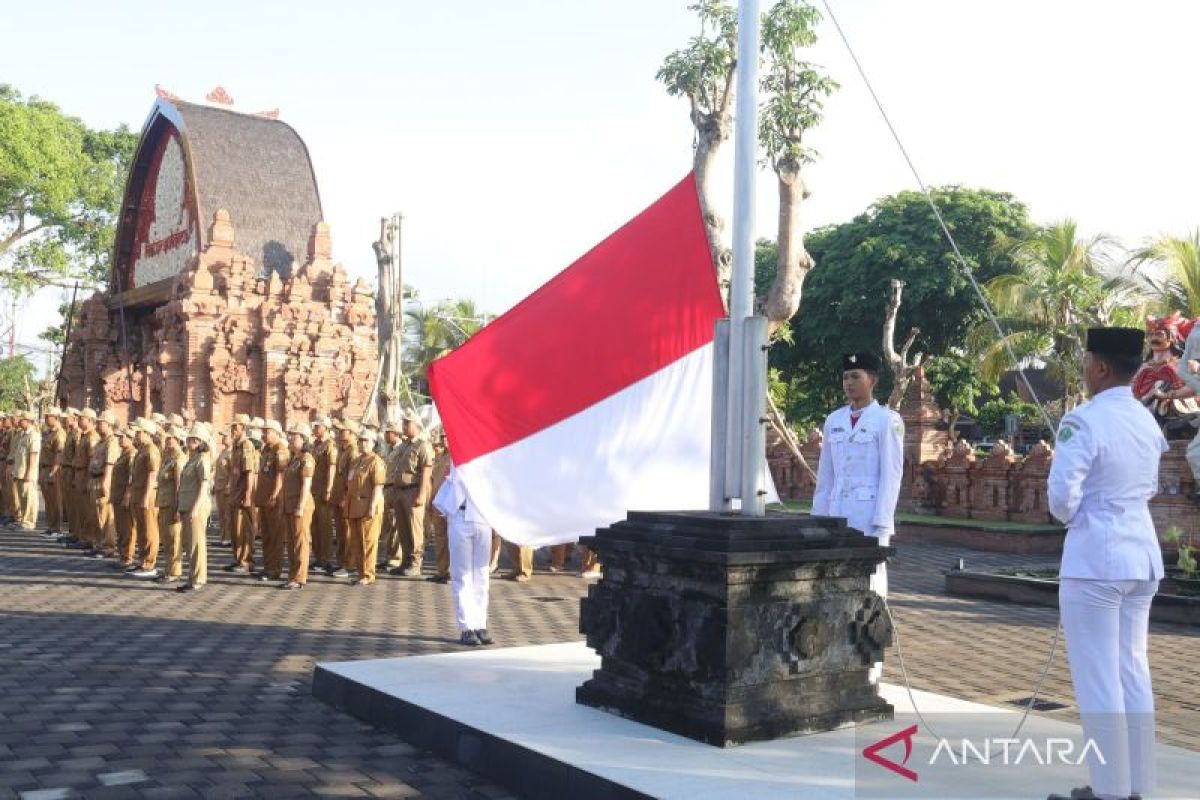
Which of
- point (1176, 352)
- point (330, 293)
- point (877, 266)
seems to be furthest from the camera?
point (877, 266)

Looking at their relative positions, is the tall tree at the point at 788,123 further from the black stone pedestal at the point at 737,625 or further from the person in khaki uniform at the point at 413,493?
the black stone pedestal at the point at 737,625

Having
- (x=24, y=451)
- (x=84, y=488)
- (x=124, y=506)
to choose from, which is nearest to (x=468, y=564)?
(x=124, y=506)

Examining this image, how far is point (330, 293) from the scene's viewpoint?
25.7 m

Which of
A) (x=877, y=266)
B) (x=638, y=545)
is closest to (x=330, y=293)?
(x=877, y=266)

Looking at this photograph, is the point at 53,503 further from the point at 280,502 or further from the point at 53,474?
the point at 280,502

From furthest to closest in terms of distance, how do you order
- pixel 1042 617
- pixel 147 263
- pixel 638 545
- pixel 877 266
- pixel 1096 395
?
pixel 877 266 < pixel 147 263 < pixel 1042 617 < pixel 638 545 < pixel 1096 395

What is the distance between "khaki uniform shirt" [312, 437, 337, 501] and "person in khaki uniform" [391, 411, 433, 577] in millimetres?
766

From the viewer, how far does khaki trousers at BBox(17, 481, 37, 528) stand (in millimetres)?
18234

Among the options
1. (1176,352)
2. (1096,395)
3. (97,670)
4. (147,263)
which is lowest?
(97,670)

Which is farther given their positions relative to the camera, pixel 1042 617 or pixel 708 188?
pixel 708 188

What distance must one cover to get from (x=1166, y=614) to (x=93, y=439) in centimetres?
1339

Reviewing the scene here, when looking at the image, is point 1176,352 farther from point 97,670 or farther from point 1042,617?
point 97,670

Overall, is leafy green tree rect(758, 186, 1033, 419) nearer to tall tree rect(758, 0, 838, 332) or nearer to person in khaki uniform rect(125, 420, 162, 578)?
tall tree rect(758, 0, 838, 332)

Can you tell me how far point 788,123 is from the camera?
14227mm
